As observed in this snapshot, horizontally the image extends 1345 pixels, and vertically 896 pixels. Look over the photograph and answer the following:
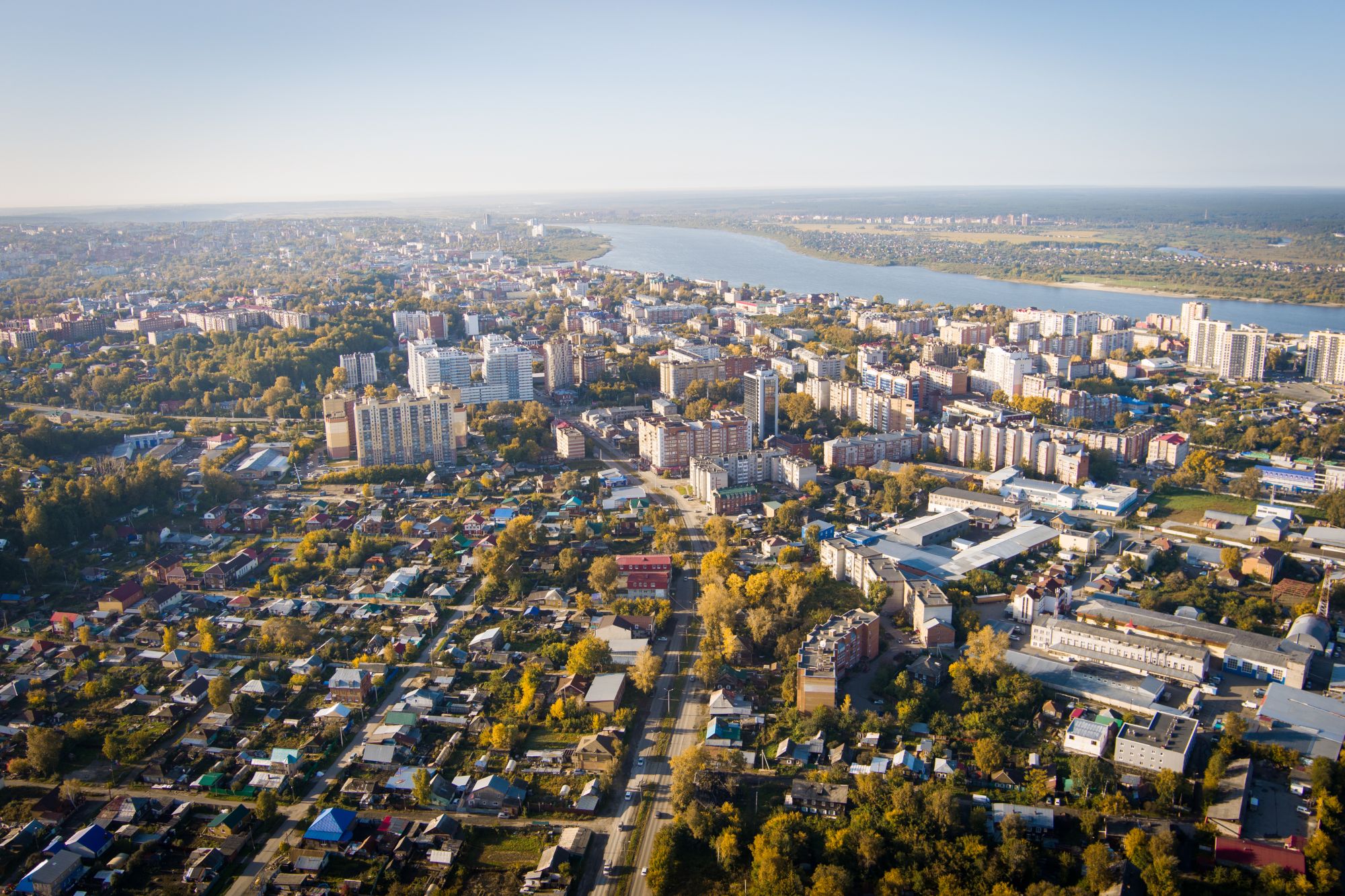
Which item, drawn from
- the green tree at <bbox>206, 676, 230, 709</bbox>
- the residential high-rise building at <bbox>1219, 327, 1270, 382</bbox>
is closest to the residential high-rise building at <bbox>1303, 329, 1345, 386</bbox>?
the residential high-rise building at <bbox>1219, 327, 1270, 382</bbox>

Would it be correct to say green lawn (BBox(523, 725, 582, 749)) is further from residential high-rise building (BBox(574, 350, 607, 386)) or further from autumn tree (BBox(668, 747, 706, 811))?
residential high-rise building (BBox(574, 350, 607, 386))

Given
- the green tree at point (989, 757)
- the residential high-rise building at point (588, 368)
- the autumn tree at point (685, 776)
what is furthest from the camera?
the residential high-rise building at point (588, 368)

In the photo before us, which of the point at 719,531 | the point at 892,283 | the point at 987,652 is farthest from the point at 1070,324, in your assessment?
the point at 987,652

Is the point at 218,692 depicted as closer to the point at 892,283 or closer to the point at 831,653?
the point at 831,653

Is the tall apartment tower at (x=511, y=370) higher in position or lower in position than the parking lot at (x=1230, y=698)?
higher

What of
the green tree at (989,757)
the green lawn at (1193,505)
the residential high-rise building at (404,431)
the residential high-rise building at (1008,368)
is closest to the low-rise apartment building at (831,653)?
the green tree at (989,757)

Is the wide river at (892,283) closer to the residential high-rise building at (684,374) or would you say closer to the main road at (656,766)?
the residential high-rise building at (684,374)
